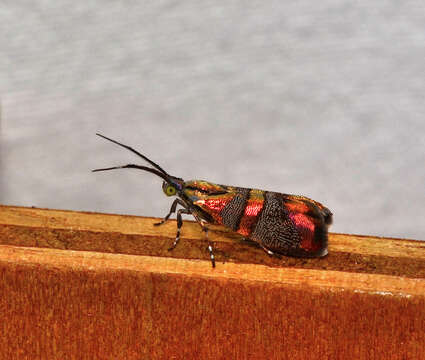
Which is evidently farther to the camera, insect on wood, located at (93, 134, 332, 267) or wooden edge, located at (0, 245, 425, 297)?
insect on wood, located at (93, 134, 332, 267)

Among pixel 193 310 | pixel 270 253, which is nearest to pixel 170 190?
pixel 270 253

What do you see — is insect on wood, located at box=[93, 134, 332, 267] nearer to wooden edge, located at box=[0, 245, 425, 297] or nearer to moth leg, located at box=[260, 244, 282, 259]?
moth leg, located at box=[260, 244, 282, 259]

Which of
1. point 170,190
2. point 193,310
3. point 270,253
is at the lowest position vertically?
point 193,310

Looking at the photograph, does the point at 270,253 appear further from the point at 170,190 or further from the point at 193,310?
the point at 170,190

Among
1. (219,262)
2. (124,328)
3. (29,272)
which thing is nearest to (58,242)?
(29,272)

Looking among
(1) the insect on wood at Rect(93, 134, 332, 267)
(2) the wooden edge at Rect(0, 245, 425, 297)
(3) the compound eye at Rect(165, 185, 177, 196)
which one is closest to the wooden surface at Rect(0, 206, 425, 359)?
(2) the wooden edge at Rect(0, 245, 425, 297)

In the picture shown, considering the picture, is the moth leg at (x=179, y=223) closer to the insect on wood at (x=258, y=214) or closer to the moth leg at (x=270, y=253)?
the insect on wood at (x=258, y=214)
